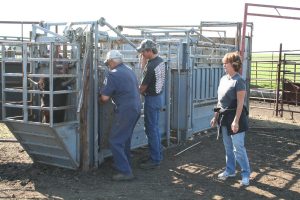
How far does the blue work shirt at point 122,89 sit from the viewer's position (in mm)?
6059

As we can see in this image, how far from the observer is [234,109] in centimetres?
584

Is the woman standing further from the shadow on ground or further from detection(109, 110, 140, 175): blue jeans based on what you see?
detection(109, 110, 140, 175): blue jeans

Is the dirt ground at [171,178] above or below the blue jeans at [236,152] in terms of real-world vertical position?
below

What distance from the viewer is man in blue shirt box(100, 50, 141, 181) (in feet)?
20.0

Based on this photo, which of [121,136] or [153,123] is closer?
[121,136]

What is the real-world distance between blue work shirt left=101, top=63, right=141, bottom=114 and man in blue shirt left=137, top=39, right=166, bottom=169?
2.15ft

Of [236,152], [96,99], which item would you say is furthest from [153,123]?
[236,152]

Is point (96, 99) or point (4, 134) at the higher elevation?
point (96, 99)

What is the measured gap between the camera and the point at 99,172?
21.6ft

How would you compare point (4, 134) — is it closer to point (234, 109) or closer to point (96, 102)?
point (96, 102)

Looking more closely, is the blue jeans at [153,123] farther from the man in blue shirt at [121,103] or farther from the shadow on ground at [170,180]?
the man in blue shirt at [121,103]

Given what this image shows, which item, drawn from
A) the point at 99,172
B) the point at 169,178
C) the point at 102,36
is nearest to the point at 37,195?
the point at 99,172

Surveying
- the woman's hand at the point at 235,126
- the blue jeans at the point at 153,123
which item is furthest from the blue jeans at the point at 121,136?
the woman's hand at the point at 235,126

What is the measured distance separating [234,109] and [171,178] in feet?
4.59
